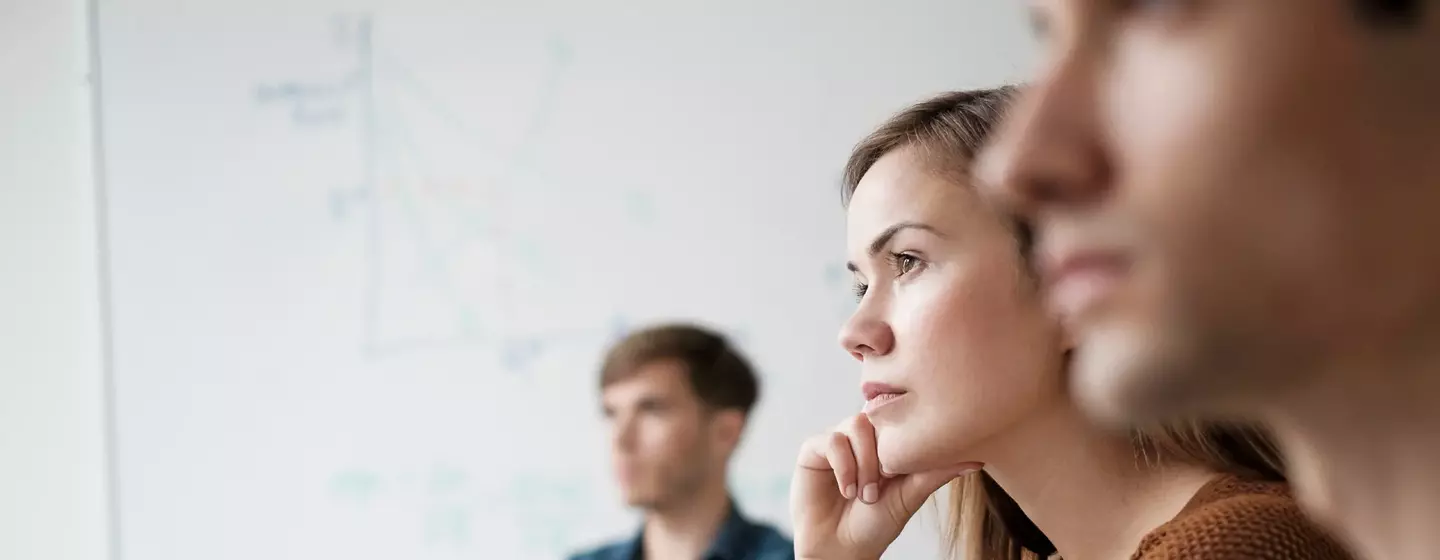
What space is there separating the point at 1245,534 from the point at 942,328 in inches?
8.6

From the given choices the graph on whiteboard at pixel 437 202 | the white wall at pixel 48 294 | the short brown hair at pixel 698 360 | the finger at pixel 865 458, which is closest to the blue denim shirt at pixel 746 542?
the short brown hair at pixel 698 360

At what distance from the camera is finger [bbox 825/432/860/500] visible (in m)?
0.87

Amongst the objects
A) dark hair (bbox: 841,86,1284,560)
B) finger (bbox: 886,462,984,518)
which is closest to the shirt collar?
dark hair (bbox: 841,86,1284,560)

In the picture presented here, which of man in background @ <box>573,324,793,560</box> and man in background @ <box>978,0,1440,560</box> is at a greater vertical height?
man in background @ <box>978,0,1440,560</box>

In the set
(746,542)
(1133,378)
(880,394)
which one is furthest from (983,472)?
(1133,378)

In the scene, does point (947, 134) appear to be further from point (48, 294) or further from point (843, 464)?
point (48, 294)

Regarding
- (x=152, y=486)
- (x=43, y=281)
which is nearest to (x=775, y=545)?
(x=152, y=486)

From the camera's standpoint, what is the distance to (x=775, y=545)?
1369 mm

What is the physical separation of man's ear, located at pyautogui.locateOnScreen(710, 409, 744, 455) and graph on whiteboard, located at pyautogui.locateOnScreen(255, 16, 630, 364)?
0.18 m

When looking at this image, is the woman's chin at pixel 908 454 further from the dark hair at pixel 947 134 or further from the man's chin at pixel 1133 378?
the man's chin at pixel 1133 378

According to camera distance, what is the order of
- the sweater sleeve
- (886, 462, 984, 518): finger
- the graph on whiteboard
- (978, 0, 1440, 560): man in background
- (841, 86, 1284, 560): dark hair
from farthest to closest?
1. the graph on whiteboard
2. (886, 462, 984, 518): finger
3. (841, 86, 1284, 560): dark hair
4. the sweater sleeve
5. (978, 0, 1440, 560): man in background

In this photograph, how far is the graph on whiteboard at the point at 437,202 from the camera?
147 cm

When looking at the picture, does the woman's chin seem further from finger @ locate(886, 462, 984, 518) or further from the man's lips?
the man's lips

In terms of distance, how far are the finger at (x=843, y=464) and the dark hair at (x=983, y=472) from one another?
0.37ft
